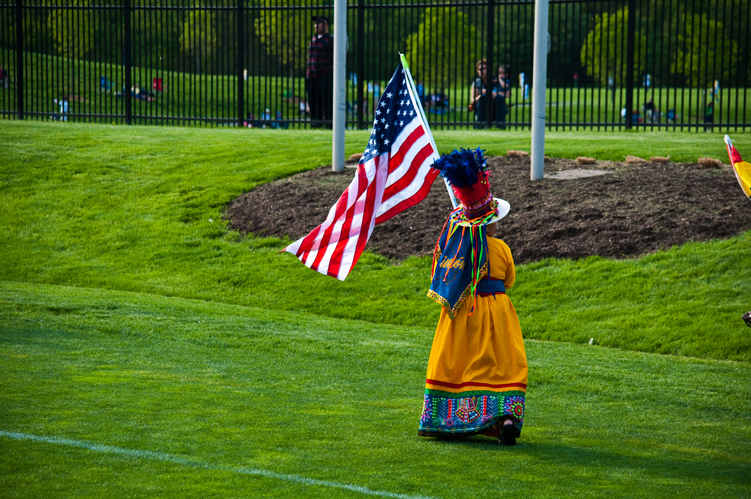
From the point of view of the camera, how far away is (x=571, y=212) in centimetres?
1072

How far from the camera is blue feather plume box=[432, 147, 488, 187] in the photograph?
539 cm

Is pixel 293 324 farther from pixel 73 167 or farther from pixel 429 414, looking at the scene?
pixel 73 167

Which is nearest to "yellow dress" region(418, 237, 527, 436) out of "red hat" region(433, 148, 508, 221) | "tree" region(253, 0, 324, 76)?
"red hat" region(433, 148, 508, 221)

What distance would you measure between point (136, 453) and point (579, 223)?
284 inches

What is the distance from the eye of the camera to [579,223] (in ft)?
34.5

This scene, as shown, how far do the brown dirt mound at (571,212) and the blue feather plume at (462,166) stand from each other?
481 centimetres

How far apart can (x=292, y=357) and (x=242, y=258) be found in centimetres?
382

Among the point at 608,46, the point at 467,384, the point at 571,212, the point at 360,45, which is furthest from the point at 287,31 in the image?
the point at 467,384

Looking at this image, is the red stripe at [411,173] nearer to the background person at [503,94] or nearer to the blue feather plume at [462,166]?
the blue feather plume at [462,166]

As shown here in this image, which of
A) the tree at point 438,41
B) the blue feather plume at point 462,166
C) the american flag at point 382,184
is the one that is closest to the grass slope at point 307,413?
the american flag at point 382,184

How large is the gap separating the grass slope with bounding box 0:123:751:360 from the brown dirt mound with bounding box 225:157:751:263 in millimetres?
319

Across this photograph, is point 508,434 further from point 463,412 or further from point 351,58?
point 351,58

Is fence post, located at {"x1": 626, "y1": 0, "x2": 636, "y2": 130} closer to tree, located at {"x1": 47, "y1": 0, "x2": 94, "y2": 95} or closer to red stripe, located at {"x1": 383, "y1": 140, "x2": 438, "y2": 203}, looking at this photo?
red stripe, located at {"x1": 383, "y1": 140, "x2": 438, "y2": 203}

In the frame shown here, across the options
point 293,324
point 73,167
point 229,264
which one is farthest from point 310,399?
point 73,167
